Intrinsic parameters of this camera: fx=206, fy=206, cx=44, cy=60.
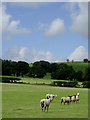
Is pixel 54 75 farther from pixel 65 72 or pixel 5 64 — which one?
pixel 5 64

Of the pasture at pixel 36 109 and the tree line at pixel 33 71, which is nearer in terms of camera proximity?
the pasture at pixel 36 109

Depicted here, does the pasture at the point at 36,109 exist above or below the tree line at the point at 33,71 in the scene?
below

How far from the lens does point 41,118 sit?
1292cm

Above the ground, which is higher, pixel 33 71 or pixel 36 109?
pixel 33 71

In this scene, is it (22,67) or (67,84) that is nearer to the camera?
(67,84)

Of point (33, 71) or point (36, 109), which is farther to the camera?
point (33, 71)

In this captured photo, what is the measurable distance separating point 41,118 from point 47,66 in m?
120

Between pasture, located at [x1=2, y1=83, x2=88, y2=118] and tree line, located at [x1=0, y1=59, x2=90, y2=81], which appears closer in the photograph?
pasture, located at [x1=2, y1=83, x2=88, y2=118]

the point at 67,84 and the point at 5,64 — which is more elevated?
the point at 5,64

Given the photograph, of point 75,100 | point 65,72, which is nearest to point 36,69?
point 65,72

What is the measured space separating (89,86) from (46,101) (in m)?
46.4

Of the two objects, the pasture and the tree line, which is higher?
the tree line

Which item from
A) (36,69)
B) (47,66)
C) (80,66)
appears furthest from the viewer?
(80,66)

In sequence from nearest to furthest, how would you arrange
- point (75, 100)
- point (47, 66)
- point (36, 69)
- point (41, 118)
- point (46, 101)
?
point (41, 118) < point (46, 101) < point (75, 100) < point (36, 69) < point (47, 66)
